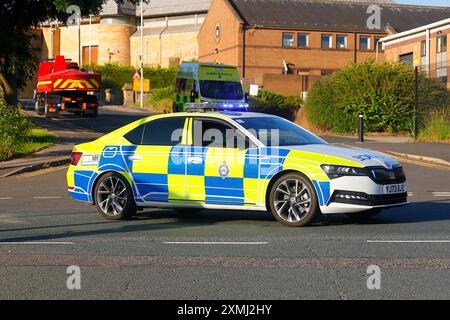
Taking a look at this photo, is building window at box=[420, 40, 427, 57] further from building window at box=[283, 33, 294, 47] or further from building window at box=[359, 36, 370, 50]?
building window at box=[359, 36, 370, 50]

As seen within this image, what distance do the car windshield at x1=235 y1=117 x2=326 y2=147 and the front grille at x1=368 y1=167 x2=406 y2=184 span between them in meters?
1.26

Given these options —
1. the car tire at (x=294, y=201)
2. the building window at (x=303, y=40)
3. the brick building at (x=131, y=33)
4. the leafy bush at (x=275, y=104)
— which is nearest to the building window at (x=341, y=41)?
the building window at (x=303, y=40)

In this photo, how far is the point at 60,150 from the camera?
987 inches

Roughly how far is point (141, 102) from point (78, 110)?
72.5 feet

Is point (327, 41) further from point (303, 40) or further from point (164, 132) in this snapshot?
point (164, 132)

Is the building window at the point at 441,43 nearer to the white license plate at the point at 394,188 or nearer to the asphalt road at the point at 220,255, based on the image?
the asphalt road at the point at 220,255

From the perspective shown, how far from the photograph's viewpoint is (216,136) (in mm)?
11914

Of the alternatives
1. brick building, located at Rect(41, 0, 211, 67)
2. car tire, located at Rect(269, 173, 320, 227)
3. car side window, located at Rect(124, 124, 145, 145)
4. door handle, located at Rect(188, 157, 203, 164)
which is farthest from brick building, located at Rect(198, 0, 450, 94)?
car tire, located at Rect(269, 173, 320, 227)

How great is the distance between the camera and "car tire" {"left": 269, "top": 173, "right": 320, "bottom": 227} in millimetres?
11086

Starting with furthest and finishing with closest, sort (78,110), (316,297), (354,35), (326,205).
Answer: (354,35) → (78,110) → (326,205) → (316,297)

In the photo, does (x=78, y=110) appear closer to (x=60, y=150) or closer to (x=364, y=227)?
(x=60, y=150)

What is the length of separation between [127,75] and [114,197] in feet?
227

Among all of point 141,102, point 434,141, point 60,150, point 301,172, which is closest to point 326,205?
point 301,172

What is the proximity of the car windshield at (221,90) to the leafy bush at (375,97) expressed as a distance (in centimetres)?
425
